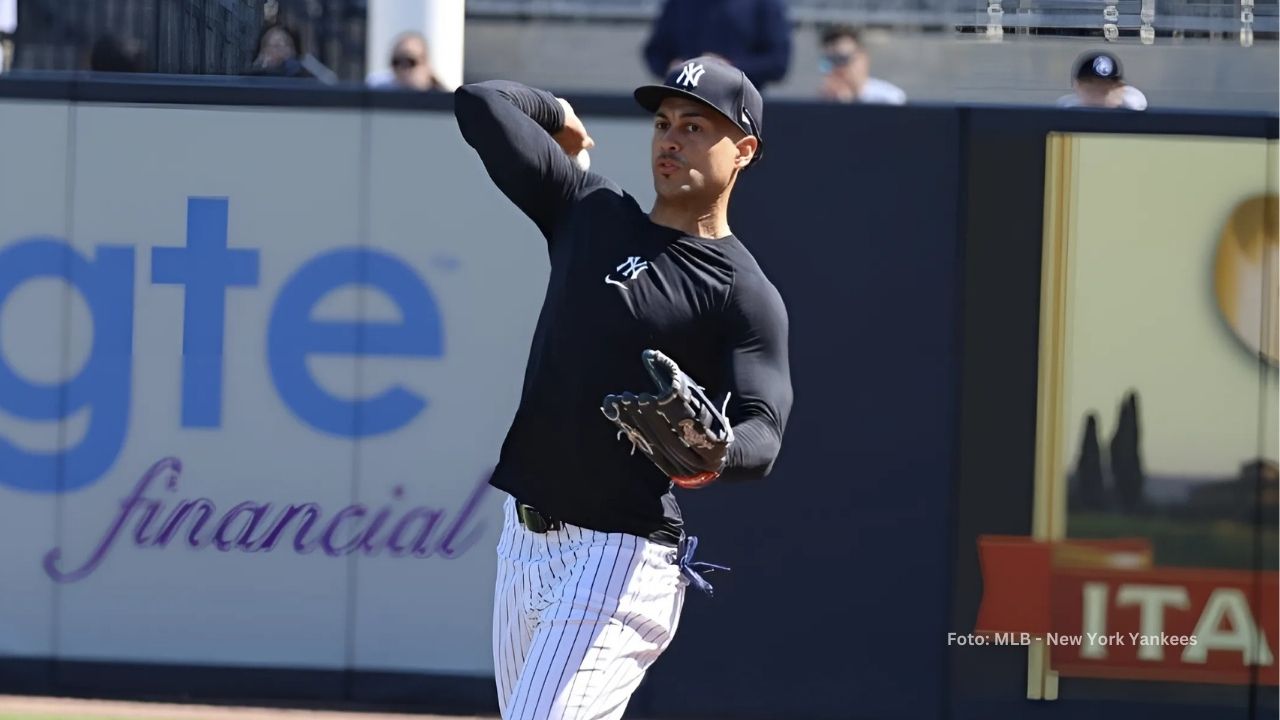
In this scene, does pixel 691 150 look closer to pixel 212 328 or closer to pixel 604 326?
pixel 604 326

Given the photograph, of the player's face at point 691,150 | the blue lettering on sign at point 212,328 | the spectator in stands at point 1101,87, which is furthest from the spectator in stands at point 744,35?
the player's face at point 691,150

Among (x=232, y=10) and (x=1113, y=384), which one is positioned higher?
(x=232, y=10)

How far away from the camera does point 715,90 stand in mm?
3996

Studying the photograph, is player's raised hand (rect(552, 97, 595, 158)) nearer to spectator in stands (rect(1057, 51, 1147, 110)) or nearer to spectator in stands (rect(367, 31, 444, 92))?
spectator in stands (rect(367, 31, 444, 92))

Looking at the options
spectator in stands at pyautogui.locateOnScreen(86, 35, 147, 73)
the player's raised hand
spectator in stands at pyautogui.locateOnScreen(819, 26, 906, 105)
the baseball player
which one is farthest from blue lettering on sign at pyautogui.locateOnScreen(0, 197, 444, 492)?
the baseball player

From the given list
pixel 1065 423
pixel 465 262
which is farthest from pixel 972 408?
pixel 465 262

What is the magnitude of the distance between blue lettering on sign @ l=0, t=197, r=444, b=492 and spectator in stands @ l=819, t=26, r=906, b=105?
191 centimetres

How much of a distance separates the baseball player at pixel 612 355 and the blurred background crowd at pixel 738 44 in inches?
149

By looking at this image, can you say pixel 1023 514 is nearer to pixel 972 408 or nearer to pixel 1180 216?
pixel 972 408

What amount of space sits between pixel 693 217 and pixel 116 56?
186 inches

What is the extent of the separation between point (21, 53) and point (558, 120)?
471cm

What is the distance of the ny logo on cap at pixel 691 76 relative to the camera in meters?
3.99

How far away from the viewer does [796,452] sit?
25.1 feet

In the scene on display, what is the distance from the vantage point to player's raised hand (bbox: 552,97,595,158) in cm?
442
